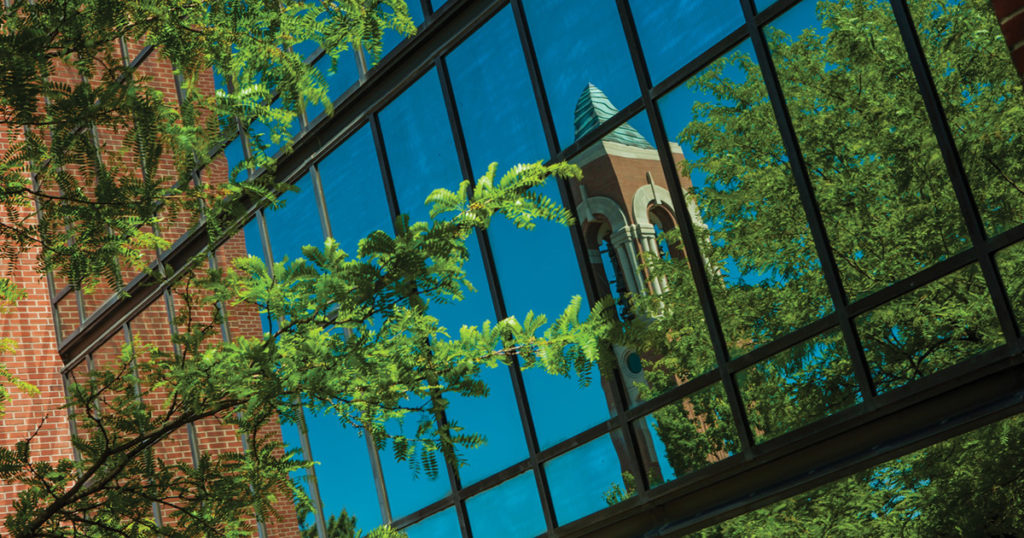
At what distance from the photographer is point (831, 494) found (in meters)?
6.56

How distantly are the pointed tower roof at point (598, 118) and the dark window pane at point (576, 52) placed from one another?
0.06 meters

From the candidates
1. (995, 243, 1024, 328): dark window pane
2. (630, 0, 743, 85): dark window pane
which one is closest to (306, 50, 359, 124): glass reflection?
(630, 0, 743, 85): dark window pane

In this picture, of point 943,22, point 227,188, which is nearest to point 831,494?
→ point 943,22

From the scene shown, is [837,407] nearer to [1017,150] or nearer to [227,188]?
[1017,150]

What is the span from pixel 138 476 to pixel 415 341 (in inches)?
67.8

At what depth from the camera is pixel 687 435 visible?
7.21 metres

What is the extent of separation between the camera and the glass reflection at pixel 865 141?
233 inches

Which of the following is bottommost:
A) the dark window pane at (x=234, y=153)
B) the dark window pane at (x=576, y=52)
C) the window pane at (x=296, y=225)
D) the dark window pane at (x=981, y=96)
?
the dark window pane at (x=981, y=96)

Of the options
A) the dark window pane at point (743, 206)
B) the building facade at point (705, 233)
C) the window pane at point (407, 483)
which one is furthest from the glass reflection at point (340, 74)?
the dark window pane at point (743, 206)

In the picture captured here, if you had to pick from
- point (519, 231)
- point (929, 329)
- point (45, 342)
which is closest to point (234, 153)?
point (519, 231)

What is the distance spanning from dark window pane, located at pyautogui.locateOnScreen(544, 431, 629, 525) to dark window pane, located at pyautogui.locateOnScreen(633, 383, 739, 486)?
25 centimetres

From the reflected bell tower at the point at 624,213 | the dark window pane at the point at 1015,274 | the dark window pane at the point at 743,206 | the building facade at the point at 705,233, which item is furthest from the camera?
the reflected bell tower at the point at 624,213

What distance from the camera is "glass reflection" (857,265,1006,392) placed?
5668mm

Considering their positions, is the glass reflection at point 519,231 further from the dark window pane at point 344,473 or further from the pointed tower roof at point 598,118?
the dark window pane at point 344,473
